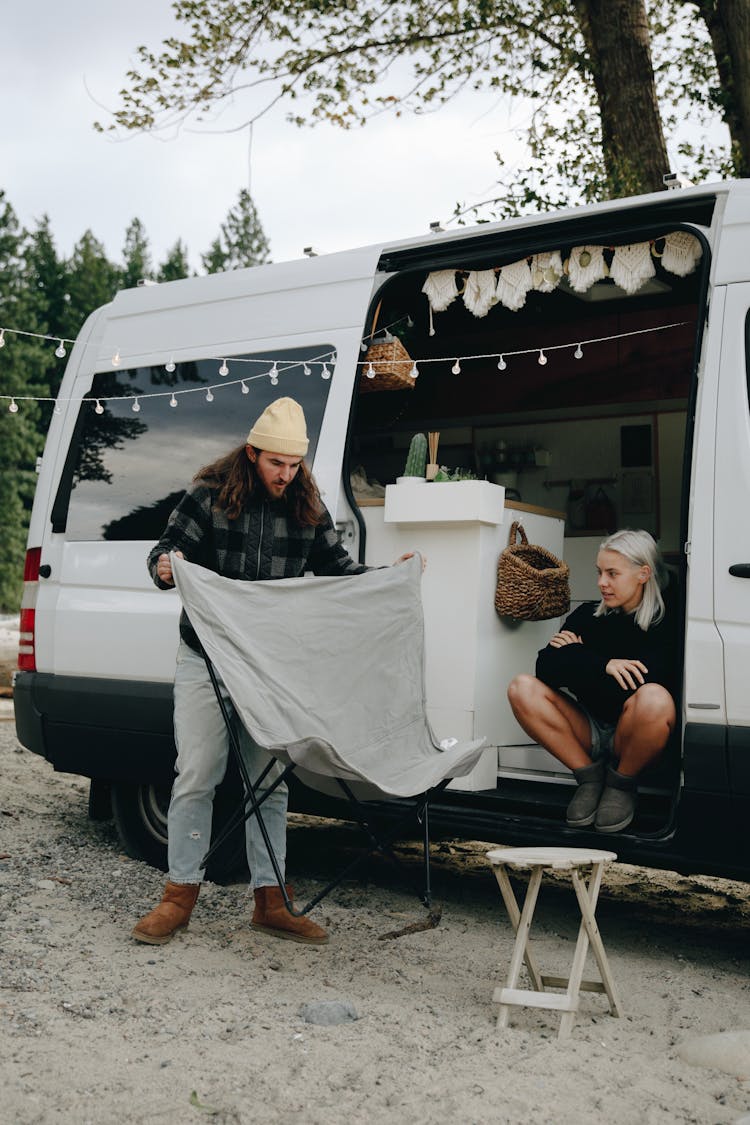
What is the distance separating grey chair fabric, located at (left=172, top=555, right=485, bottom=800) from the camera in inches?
146

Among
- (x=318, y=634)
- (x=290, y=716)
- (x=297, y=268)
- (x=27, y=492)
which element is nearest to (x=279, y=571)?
(x=318, y=634)

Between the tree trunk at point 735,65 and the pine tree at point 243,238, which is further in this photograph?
the pine tree at point 243,238

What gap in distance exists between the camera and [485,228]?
431 centimetres

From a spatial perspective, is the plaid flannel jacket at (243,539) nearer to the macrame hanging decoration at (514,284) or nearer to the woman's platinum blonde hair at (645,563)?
the woman's platinum blonde hair at (645,563)

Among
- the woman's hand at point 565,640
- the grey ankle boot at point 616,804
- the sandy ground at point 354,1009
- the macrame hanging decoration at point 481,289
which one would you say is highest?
the macrame hanging decoration at point 481,289

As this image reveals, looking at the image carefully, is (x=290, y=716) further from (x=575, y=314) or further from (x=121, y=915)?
(x=575, y=314)

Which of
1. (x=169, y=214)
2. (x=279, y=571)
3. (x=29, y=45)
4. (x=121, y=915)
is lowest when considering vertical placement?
Answer: (x=121, y=915)

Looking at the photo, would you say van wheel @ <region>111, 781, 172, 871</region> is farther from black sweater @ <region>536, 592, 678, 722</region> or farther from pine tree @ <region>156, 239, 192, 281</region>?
pine tree @ <region>156, 239, 192, 281</region>

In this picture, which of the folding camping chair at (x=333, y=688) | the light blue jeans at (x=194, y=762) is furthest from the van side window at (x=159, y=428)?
the light blue jeans at (x=194, y=762)

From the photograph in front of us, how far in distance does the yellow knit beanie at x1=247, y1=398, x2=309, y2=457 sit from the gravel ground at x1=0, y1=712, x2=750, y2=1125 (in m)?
1.70

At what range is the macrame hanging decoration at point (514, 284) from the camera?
458 centimetres

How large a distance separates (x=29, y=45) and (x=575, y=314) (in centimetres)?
340

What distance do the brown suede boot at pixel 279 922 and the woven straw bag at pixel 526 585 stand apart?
1338mm

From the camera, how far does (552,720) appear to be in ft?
13.5
